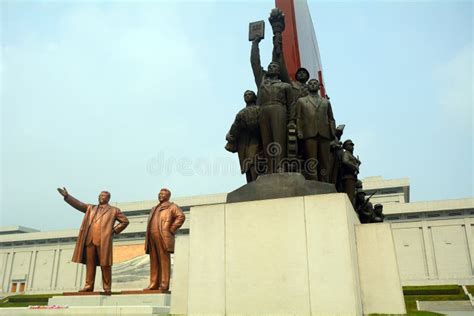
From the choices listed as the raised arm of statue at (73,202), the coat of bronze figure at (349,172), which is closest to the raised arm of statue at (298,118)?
the coat of bronze figure at (349,172)

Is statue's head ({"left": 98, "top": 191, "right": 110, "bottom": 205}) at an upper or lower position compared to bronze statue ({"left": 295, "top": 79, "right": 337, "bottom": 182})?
upper

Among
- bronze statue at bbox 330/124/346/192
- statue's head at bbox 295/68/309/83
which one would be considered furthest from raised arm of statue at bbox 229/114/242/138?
bronze statue at bbox 330/124/346/192

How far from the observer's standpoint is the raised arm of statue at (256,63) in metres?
5.16

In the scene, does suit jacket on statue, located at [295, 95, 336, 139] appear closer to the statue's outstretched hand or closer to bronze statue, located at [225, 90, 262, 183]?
bronze statue, located at [225, 90, 262, 183]

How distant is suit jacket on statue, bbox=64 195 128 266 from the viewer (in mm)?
7867

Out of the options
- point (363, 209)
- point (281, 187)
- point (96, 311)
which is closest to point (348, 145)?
point (363, 209)

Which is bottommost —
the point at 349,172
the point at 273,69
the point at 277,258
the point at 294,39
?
the point at 277,258

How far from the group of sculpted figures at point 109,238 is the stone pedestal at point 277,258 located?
3613 millimetres

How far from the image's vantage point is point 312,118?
14.6 feet

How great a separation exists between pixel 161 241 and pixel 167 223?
Answer: 35 centimetres

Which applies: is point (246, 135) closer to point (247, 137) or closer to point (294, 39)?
point (247, 137)

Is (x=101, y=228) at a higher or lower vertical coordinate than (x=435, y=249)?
lower

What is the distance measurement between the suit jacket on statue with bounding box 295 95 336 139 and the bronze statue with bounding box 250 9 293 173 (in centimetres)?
16

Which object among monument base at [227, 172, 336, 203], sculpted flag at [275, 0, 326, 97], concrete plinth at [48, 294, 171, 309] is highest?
sculpted flag at [275, 0, 326, 97]
